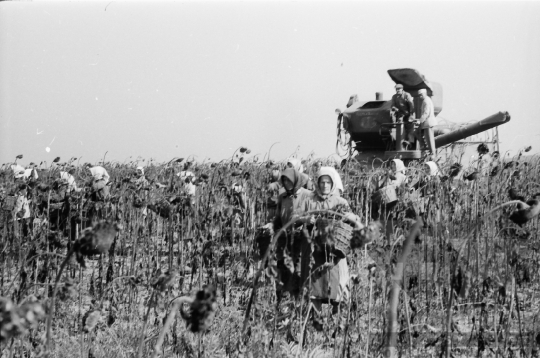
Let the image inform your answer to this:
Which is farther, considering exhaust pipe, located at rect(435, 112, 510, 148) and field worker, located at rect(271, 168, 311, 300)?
exhaust pipe, located at rect(435, 112, 510, 148)

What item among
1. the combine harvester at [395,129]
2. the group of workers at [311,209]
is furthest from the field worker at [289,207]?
the combine harvester at [395,129]

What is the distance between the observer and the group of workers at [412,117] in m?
12.1

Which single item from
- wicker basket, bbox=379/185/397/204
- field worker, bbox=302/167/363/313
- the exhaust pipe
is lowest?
field worker, bbox=302/167/363/313

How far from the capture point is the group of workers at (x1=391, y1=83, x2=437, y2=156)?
1210 cm

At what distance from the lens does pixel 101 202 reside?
6387mm

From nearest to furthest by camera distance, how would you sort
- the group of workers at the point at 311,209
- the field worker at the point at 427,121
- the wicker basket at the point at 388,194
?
the group of workers at the point at 311,209, the wicker basket at the point at 388,194, the field worker at the point at 427,121

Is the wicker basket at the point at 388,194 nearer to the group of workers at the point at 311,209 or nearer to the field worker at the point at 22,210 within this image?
the group of workers at the point at 311,209

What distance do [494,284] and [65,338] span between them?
2711mm

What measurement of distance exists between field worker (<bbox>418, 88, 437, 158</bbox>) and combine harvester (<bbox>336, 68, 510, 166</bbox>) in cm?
18

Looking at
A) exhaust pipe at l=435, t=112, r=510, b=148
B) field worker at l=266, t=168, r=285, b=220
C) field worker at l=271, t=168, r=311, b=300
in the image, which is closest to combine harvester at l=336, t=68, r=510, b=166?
exhaust pipe at l=435, t=112, r=510, b=148

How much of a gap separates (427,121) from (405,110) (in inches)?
18.3

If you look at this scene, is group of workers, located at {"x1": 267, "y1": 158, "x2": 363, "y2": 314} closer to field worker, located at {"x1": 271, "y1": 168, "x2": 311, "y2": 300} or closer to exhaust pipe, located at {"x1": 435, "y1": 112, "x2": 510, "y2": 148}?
field worker, located at {"x1": 271, "y1": 168, "x2": 311, "y2": 300}

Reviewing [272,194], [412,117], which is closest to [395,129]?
[412,117]

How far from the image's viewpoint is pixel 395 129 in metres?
12.9
